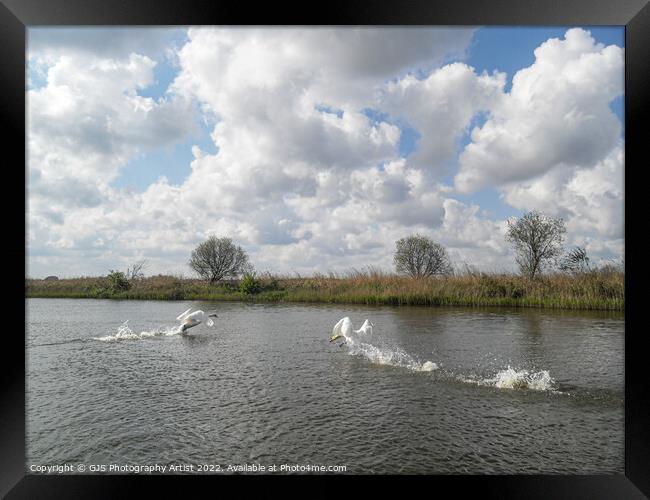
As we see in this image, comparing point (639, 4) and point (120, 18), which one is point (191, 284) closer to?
point (120, 18)

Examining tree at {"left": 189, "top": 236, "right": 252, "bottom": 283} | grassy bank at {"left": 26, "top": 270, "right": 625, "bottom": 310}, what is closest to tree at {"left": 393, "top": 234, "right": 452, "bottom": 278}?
grassy bank at {"left": 26, "top": 270, "right": 625, "bottom": 310}

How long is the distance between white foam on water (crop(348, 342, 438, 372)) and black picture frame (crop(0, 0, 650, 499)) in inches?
87.5

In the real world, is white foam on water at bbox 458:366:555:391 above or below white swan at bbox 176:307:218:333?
below

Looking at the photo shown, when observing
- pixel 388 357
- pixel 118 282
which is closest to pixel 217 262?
pixel 118 282

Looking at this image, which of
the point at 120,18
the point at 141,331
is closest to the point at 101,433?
the point at 120,18

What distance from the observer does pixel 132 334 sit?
6828mm

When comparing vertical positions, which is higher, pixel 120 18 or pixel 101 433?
pixel 120 18

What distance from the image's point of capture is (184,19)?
261 cm

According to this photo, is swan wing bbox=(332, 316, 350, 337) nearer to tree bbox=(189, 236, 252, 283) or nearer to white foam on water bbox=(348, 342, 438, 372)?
white foam on water bbox=(348, 342, 438, 372)

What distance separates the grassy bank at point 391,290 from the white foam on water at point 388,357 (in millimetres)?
5156

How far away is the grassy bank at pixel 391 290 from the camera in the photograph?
968cm

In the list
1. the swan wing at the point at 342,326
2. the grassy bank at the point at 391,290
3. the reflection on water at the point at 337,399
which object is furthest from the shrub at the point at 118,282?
the swan wing at the point at 342,326

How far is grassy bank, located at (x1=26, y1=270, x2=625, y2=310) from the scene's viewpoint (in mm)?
9680

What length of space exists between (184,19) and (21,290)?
2261 millimetres
